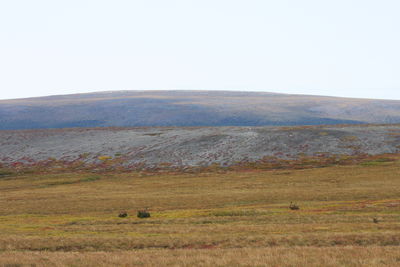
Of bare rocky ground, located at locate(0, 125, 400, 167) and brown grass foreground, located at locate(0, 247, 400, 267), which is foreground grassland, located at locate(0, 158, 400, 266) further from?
bare rocky ground, located at locate(0, 125, 400, 167)

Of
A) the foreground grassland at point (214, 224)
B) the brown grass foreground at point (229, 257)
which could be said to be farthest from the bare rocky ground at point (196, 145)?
the brown grass foreground at point (229, 257)

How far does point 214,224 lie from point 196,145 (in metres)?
87.0

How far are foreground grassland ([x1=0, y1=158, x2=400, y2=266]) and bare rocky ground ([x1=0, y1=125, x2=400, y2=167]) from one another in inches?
1298

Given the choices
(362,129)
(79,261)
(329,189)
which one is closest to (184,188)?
(329,189)

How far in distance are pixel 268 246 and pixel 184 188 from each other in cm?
A: 4568

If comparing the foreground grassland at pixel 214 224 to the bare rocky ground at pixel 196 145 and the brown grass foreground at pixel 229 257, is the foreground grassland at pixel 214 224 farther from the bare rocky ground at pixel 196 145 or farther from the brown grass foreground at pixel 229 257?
the bare rocky ground at pixel 196 145

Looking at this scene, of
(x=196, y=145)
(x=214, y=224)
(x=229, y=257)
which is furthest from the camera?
(x=196, y=145)

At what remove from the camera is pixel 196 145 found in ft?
399

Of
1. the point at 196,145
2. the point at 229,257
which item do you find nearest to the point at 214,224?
the point at 229,257

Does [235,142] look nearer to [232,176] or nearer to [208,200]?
[232,176]

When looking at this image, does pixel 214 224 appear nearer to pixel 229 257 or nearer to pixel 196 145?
pixel 229 257

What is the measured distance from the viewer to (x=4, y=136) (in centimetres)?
14850

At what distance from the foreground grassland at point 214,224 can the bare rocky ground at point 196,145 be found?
33.0 metres

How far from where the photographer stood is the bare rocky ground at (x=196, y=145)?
110 m
